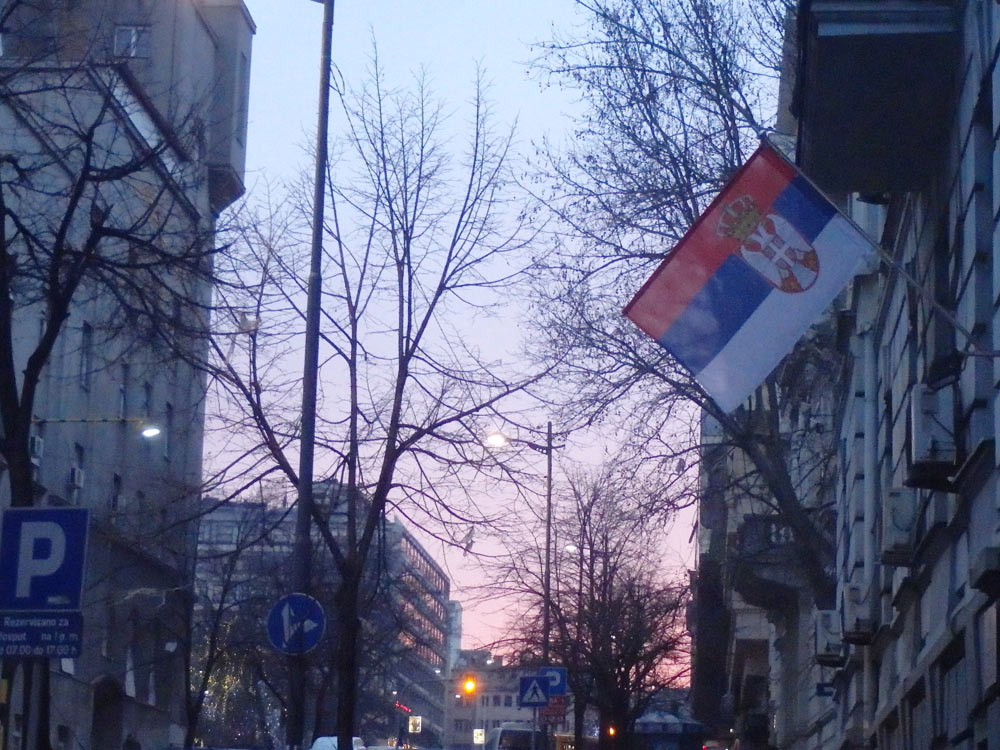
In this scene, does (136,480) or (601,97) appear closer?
(601,97)

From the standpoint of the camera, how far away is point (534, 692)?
90.5 feet

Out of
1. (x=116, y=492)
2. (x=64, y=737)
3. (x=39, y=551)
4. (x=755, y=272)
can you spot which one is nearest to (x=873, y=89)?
(x=755, y=272)

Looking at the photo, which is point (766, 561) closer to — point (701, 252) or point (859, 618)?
point (859, 618)

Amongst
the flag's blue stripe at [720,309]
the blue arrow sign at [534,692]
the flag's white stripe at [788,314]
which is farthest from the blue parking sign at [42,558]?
the blue arrow sign at [534,692]

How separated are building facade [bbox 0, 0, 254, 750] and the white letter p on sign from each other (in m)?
1.08

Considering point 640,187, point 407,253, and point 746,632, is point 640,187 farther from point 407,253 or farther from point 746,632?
point 746,632

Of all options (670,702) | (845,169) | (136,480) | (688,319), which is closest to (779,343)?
(688,319)

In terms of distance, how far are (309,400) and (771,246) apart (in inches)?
371

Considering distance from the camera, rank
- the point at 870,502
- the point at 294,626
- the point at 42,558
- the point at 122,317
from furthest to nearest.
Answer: the point at 870,502 < the point at 294,626 < the point at 122,317 < the point at 42,558

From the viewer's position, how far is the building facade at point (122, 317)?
47.0ft

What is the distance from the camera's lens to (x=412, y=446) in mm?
20609

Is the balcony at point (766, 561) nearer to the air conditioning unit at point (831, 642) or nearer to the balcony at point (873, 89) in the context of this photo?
the air conditioning unit at point (831, 642)

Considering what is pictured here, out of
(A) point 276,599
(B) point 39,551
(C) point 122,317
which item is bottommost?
(B) point 39,551

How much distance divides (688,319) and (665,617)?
37.2 metres
